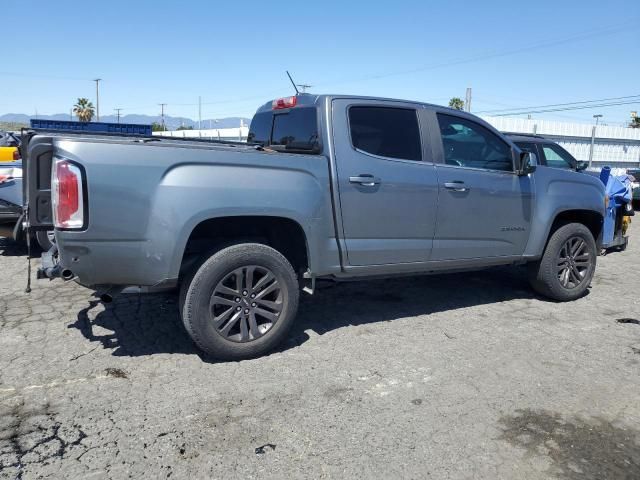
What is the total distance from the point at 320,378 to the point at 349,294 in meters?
2.20

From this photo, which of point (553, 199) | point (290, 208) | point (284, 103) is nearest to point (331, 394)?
point (290, 208)

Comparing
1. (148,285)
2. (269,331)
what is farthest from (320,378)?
(148,285)

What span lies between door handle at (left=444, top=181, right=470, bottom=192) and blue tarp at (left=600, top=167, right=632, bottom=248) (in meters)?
→ 4.63

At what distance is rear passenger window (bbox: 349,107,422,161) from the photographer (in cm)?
444

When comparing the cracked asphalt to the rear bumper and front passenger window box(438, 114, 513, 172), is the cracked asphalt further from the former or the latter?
front passenger window box(438, 114, 513, 172)

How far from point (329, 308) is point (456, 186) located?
173 centimetres

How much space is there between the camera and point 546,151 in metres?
9.53

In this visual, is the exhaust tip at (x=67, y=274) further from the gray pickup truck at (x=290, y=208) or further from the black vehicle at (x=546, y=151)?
the black vehicle at (x=546, y=151)

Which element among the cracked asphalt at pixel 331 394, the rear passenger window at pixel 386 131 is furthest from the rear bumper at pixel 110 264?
the rear passenger window at pixel 386 131

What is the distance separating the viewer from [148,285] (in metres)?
3.66

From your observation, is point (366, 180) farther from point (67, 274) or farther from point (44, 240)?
point (44, 240)

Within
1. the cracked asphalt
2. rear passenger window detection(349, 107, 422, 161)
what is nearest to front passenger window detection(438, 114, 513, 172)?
rear passenger window detection(349, 107, 422, 161)

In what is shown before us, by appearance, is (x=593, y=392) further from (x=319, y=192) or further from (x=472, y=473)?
(x=319, y=192)

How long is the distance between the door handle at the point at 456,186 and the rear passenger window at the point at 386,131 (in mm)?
358
